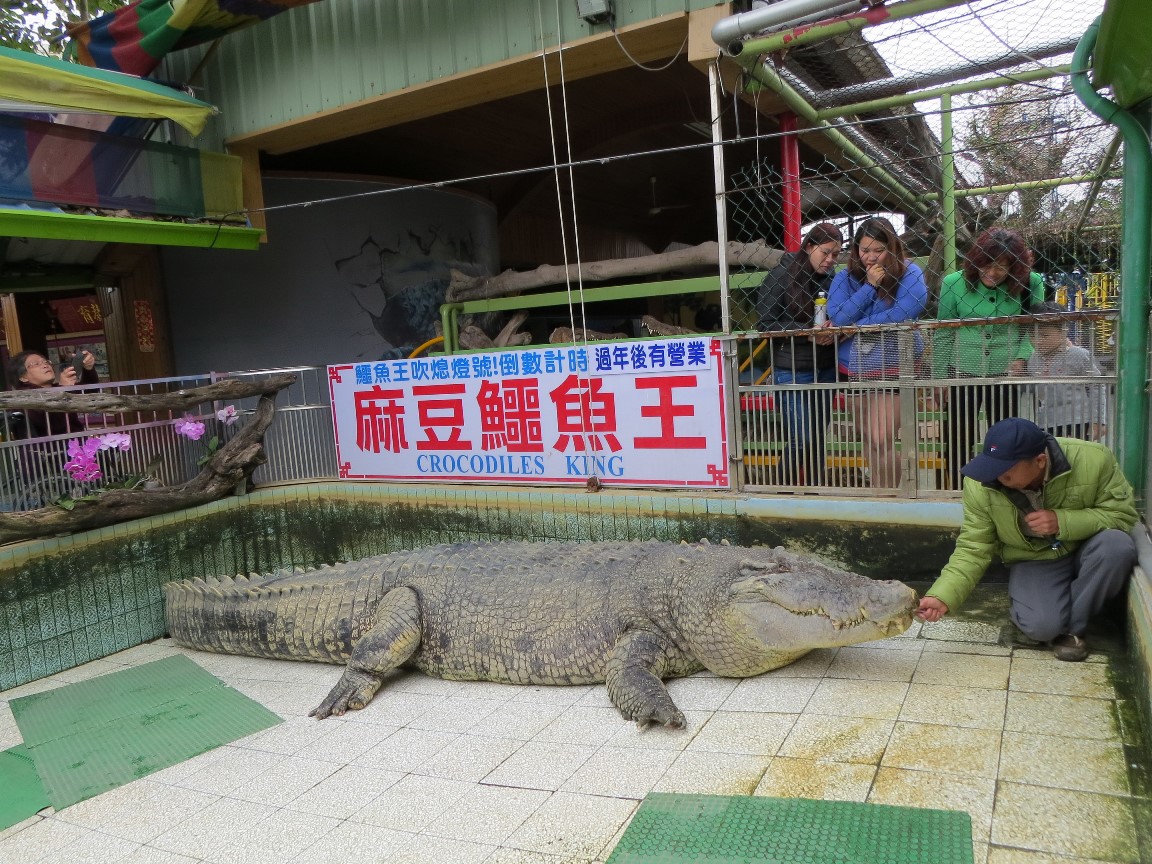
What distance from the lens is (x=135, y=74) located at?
6.34 meters

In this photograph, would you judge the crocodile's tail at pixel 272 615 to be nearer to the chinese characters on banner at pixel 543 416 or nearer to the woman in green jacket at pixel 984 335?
the chinese characters on banner at pixel 543 416

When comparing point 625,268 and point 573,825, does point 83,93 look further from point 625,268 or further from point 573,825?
point 573,825

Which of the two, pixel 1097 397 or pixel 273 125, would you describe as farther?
pixel 273 125

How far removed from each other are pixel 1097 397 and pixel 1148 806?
2082mm

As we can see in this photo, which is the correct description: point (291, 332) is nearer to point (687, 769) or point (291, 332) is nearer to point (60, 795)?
point (60, 795)

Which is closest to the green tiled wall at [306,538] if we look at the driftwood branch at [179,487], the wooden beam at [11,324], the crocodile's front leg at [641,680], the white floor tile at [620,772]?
the driftwood branch at [179,487]

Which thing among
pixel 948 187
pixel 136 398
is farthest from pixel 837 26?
pixel 136 398

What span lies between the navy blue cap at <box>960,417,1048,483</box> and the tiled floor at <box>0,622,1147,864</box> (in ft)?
2.66

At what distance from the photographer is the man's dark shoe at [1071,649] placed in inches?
118

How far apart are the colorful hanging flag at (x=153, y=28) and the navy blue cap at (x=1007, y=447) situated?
557 cm

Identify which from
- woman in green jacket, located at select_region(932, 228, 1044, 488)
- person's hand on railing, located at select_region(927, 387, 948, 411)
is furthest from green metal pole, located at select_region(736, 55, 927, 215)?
person's hand on railing, located at select_region(927, 387, 948, 411)

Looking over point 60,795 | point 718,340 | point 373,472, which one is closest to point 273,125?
point 373,472

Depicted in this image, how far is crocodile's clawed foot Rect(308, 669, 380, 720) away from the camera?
140 inches

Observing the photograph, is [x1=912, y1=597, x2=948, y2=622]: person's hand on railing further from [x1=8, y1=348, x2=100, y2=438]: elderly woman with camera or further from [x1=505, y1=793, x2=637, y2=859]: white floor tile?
[x1=8, y1=348, x2=100, y2=438]: elderly woman with camera
